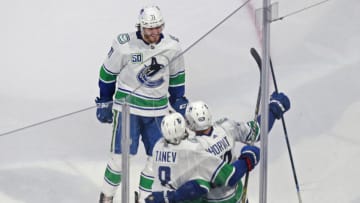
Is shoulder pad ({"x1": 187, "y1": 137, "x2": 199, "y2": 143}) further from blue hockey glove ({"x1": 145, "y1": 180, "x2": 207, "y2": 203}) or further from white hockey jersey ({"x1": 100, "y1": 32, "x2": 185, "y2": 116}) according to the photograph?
Result: white hockey jersey ({"x1": 100, "y1": 32, "x2": 185, "y2": 116})

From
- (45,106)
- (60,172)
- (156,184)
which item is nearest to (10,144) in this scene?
(60,172)

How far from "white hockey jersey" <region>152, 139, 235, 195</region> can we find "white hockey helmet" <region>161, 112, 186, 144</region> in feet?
A: 0.07

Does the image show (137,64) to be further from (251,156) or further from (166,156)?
(251,156)

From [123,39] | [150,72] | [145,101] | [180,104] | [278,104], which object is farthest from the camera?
[123,39]

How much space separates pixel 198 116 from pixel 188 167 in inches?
6.9

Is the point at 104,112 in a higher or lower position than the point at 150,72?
lower

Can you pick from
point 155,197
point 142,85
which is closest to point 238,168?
point 155,197

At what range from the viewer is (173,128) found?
504 centimetres

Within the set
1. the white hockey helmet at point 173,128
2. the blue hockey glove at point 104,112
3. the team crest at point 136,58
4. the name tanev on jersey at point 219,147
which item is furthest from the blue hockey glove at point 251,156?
the team crest at point 136,58

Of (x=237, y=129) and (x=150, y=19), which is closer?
(x=237, y=129)

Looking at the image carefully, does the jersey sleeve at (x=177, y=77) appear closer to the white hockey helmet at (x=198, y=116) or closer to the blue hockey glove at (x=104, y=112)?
the white hockey helmet at (x=198, y=116)

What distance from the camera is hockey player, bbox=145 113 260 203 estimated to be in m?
4.98

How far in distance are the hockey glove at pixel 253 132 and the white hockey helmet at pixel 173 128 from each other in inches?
9.2

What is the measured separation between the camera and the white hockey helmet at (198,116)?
5.04m
